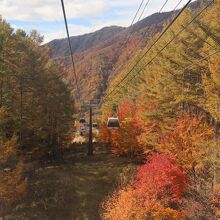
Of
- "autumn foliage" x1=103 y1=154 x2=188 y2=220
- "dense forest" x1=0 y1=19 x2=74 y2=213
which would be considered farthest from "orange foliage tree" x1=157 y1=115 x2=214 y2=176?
"dense forest" x1=0 y1=19 x2=74 y2=213

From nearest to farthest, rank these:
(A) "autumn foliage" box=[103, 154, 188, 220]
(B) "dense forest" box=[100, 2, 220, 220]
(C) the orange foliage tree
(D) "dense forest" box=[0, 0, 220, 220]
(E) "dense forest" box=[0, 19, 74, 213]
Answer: (A) "autumn foliage" box=[103, 154, 188, 220]
(B) "dense forest" box=[100, 2, 220, 220]
(D) "dense forest" box=[0, 0, 220, 220]
(C) the orange foliage tree
(E) "dense forest" box=[0, 19, 74, 213]

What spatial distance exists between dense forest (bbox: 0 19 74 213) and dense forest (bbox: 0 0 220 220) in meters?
0.11

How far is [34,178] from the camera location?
38.0 metres

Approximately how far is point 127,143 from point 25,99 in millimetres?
15347

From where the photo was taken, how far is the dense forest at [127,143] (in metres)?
28.0

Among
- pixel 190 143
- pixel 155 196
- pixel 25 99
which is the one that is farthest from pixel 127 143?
pixel 155 196

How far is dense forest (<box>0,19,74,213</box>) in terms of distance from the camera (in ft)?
114

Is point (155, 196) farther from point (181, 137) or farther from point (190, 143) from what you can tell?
point (181, 137)

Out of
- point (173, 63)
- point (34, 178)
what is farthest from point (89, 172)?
point (173, 63)

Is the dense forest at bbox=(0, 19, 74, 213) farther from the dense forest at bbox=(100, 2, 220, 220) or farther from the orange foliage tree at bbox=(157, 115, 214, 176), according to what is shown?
the orange foliage tree at bbox=(157, 115, 214, 176)

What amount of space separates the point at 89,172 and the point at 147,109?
10.5 m

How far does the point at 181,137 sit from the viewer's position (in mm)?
33344

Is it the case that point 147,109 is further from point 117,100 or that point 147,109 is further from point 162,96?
point 117,100

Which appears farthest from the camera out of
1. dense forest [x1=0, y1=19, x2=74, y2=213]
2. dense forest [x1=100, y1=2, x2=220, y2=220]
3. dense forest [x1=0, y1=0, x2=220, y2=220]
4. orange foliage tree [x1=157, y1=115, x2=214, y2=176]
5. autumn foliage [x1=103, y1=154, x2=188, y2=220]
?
dense forest [x1=0, y1=19, x2=74, y2=213]
